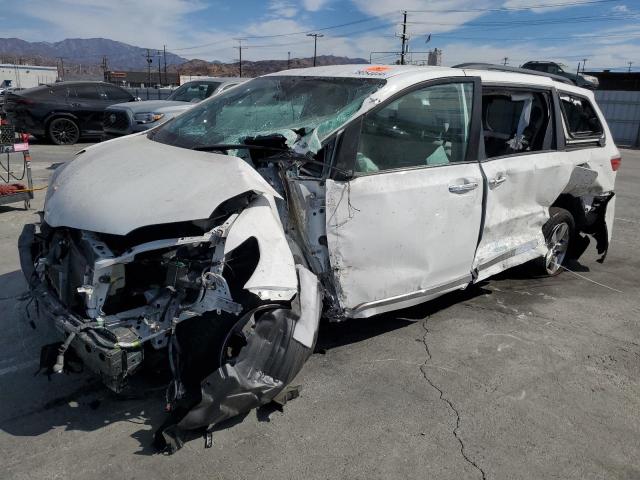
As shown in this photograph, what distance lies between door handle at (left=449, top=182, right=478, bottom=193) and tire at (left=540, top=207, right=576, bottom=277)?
1543mm

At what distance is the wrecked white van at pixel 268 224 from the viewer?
2.74 meters

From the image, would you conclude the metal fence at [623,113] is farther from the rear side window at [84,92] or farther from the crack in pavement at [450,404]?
the crack in pavement at [450,404]

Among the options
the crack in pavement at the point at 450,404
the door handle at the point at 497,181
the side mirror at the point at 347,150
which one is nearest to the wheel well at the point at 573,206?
the door handle at the point at 497,181

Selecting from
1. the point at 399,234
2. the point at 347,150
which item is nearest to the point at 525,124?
the point at 399,234

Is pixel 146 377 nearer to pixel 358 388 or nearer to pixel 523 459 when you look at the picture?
pixel 358 388

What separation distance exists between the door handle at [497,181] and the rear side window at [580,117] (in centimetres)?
142

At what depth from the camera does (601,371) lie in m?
3.68

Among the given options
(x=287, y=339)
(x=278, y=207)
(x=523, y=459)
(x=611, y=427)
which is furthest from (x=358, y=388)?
(x=611, y=427)

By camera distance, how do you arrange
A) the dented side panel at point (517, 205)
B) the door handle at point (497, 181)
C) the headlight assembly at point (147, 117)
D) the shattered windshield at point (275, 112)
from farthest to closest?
the headlight assembly at point (147, 117) → the dented side panel at point (517, 205) → the door handle at point (497, 181) → the shattered windshield at point (275, 112)

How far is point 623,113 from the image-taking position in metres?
23.7

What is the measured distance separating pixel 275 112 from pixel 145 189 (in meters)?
1.28

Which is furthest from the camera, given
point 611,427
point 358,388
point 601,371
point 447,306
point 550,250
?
point 550,250

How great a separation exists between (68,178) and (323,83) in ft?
6.01

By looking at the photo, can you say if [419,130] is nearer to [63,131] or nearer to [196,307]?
[196,307]
